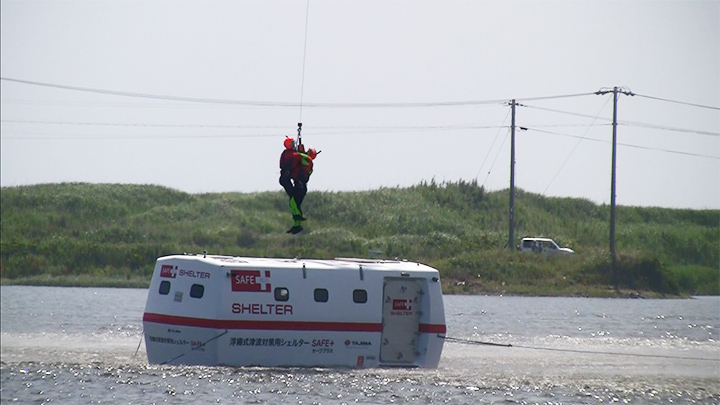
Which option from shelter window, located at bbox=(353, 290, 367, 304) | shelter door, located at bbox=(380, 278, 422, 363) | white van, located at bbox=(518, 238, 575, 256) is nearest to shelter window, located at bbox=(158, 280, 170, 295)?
shelter window, located at bbox=(353, 290, 367, 304)

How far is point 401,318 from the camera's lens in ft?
94.6

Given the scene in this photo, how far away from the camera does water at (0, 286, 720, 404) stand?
26.0 meters

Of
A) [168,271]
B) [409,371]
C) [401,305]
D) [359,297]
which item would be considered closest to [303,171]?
[359,297]

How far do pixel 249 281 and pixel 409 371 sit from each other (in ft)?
16.8

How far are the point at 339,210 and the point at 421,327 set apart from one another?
43.1 m

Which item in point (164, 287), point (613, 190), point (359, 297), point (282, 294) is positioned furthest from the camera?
point (613, 190)

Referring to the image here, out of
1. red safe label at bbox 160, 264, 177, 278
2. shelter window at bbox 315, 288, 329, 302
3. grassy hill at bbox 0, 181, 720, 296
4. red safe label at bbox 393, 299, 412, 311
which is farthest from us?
grassy hill at bbox 0, 181, 720, 296

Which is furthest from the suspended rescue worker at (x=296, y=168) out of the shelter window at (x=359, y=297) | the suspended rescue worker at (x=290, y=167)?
the shelter window at (x=359, y=297)

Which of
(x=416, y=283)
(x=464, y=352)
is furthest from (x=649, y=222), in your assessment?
(x=416, y=283)

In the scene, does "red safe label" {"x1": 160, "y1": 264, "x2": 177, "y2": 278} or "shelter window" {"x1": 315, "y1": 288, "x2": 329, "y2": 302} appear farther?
"shelter window" {"x1": 315, "y1": 288, "x2": 329, "y2": 302}

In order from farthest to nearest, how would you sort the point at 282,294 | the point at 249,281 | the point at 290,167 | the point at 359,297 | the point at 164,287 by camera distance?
the point at 359,297
the point at 164,287
the point at 282,294
the point at 249,281
the point at 290,167

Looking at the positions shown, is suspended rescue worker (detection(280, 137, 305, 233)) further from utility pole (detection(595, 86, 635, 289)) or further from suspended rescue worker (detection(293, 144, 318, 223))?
utility pole (detection(595, 86, 635, 289))

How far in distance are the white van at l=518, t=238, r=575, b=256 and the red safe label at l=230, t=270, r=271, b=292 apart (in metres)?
38.7

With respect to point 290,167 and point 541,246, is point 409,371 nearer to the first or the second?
point 290,167
